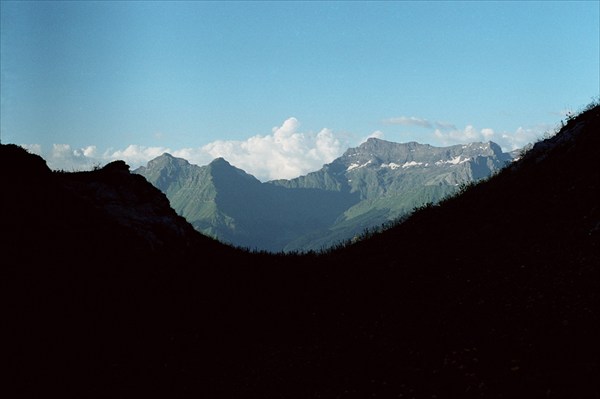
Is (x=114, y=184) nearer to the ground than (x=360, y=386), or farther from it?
farther from it

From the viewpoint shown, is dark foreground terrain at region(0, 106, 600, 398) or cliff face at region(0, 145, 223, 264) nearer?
A: dark foreground terrain at region(0, 106, 600, 398)

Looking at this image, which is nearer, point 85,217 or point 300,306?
point 300,306

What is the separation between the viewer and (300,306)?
18.4 m

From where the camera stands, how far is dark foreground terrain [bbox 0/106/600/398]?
1066 cm

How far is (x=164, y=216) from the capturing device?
94.1 ft

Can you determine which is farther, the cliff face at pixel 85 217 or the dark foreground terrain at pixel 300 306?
the cliff face at pixel 85 217

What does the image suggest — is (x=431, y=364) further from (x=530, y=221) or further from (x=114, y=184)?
(x=114, y=184)

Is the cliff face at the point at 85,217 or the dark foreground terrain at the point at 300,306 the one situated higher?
the cliff face at the point at 85,217

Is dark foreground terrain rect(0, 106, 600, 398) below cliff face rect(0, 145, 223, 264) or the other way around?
below

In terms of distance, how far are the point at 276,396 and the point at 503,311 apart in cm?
729

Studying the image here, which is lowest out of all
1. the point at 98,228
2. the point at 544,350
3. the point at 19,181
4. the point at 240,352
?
the point at 544,350

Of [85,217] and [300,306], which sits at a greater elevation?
[85,217]

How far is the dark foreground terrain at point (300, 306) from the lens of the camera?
1066 cm

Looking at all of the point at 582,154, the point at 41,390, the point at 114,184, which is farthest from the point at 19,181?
the point at 582,154
